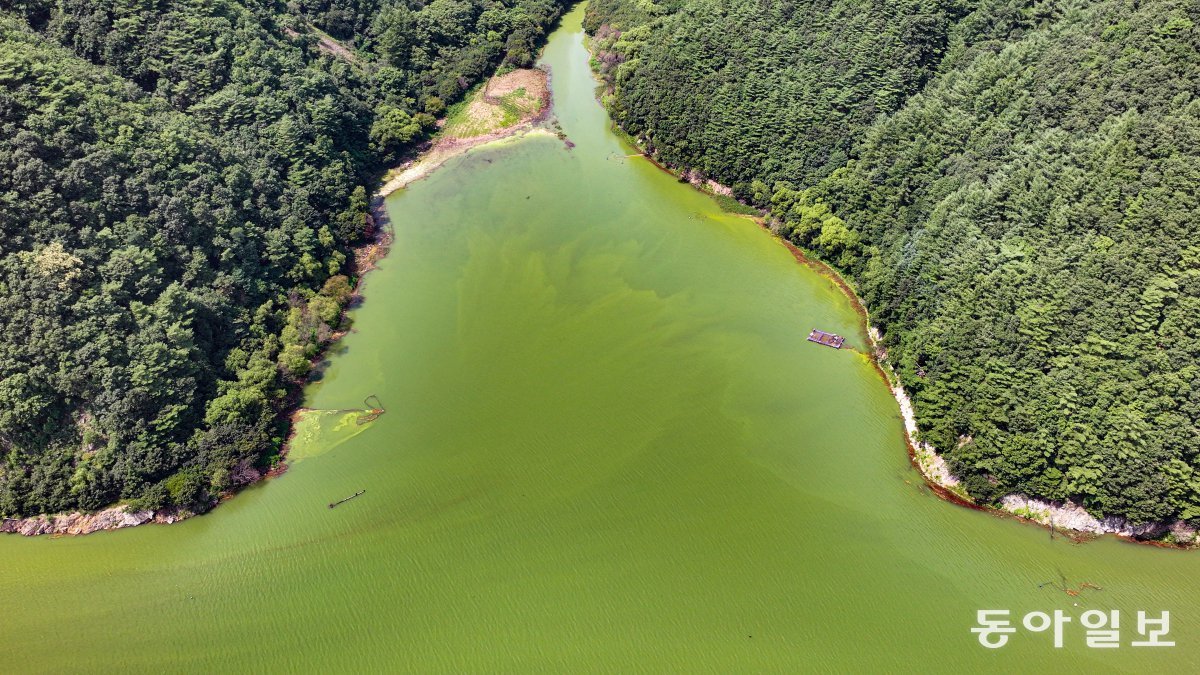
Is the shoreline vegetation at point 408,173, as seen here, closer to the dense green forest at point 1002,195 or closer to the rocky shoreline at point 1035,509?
the dense green forest at point 1002,195

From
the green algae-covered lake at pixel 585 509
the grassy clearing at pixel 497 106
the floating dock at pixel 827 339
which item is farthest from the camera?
the grassy clearing at pixel 497 106

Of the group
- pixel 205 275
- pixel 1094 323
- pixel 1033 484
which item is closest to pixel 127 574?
pixel 205 275

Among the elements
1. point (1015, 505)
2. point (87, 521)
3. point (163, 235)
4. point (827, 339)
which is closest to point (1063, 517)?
point (1015, 505)

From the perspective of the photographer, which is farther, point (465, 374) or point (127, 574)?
point (465, 374)

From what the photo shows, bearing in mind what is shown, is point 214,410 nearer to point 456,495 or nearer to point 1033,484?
point 456,495

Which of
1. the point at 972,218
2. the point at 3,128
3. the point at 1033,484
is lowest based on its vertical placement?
the point at 1033,484

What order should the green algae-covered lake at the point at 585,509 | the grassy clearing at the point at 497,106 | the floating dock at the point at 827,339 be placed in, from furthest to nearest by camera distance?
1. the grassy clearing at the point at 497,106
2. the floating dock at the point at 827,339
3. the green algae-covered lake at the point at 585,509

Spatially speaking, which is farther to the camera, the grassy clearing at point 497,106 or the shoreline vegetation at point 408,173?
the grassy clearing at point 497,106

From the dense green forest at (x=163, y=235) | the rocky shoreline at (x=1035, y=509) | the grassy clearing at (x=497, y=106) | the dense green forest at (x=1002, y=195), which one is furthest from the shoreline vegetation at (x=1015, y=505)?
the grassy clearing at (x=497, y=106)
